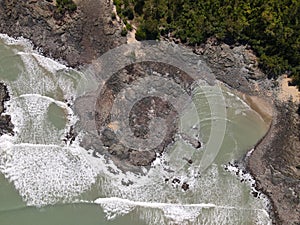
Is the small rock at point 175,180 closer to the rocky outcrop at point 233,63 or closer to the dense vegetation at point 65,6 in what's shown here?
the rocky outcrop at point 233,63

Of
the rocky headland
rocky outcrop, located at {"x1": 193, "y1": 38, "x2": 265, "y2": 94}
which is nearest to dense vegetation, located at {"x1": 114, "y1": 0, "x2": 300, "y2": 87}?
rocky outcrop, located at {"x1": 193, "y1": 38, "x2": 265, "y2": 94}

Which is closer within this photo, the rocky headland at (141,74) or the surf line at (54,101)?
the rocky headland at (141,74)

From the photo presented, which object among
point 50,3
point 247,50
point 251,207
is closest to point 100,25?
point 50,3

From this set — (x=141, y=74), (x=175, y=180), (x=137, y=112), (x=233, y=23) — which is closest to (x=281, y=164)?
(x=175, y=180)

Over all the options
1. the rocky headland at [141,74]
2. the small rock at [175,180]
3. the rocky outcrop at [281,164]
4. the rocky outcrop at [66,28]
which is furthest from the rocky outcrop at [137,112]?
the rocky outcrop at [281,164]

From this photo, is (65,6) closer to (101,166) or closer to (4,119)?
(4,119)

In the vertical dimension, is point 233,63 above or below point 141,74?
above
